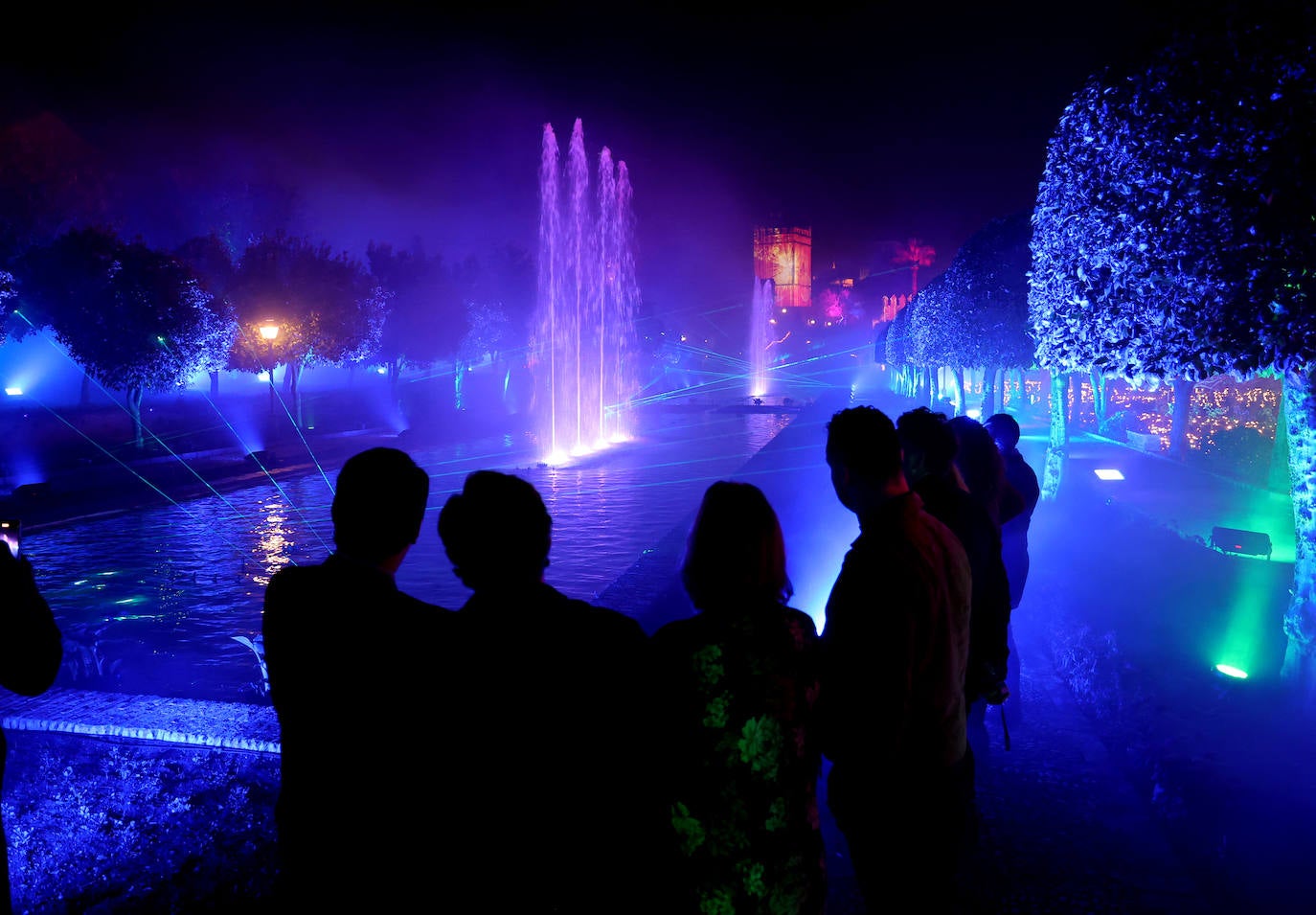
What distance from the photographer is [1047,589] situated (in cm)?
951

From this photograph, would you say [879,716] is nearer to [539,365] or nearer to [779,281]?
[539,365]

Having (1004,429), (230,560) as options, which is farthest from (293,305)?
(1004,429)

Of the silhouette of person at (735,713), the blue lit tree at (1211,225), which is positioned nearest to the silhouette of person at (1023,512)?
the blue lit tree at (1211,225)

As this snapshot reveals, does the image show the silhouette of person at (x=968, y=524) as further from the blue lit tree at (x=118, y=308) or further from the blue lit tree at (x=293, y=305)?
the blue lit tree at (x=293, y=305)

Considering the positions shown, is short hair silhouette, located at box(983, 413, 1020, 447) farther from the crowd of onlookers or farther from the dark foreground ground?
the crowd of onlookers

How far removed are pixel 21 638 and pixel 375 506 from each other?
1.30 metres

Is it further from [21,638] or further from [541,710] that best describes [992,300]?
[21,638]

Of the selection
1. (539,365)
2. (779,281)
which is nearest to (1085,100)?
(539,365)

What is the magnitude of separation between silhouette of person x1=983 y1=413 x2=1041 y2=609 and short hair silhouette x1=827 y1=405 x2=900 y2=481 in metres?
3.24

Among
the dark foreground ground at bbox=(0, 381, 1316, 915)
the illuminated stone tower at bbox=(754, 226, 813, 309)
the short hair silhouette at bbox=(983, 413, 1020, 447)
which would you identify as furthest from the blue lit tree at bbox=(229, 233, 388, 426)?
the illuminated stone tower at bbox=(754, 226, 813, 309)

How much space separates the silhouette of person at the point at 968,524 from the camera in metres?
3.50

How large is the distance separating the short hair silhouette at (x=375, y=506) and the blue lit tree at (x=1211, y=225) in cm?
568

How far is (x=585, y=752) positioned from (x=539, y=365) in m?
41.4

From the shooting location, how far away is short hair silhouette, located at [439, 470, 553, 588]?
2.04 meters
